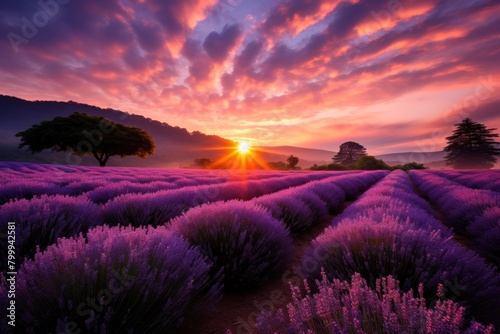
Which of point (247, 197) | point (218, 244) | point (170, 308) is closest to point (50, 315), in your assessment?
point (170, 308)

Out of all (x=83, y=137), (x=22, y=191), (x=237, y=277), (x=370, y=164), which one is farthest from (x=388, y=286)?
(x=370, y=164)

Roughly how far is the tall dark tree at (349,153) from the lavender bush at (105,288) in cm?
8329

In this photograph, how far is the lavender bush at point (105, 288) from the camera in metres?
1.16

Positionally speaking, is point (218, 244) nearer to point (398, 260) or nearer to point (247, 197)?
point (398, 260)

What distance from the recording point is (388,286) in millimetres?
1031

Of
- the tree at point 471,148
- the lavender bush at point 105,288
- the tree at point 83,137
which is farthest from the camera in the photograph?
the tree at point 471,148

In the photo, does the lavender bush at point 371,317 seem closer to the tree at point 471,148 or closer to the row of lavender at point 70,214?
the row of lavender at point 70,214

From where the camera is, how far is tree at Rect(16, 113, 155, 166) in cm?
2847

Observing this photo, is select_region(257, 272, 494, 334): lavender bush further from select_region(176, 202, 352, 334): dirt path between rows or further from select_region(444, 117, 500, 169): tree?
select_region(444, 117, 500, 169): tree

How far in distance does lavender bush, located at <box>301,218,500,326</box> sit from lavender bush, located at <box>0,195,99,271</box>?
2440 millimetres

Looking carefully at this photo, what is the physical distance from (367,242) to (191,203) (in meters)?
3.49

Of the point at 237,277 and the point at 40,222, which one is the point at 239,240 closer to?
the point at 237,277

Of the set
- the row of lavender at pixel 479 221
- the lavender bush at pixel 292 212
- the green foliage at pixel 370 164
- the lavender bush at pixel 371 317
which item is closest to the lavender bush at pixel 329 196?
the lavender bush at pixel 292 212

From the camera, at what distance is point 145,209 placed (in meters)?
3.62
